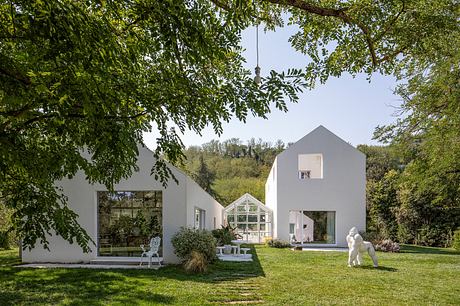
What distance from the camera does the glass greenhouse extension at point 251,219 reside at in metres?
25.4

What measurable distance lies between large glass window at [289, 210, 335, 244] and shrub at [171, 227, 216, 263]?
34.3 ft

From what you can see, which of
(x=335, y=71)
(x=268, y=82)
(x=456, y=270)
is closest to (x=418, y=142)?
(x=456, y=270)

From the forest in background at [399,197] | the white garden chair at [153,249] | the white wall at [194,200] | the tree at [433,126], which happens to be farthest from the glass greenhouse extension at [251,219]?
the white garden chair at [153,249]

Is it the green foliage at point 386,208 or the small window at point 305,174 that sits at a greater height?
the small window at point 305,174

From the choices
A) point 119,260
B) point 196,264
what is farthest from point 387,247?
point 119,260

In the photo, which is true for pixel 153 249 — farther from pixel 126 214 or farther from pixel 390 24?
pixel 390 24

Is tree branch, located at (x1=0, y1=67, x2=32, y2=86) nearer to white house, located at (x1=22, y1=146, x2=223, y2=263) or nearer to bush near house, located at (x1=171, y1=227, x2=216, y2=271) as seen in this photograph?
bush near house, located at (x1=171, y1=227, x2=216, y2=271)

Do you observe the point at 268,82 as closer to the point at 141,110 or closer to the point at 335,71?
the point at 141,110

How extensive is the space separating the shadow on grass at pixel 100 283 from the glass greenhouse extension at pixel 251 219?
39.3 ft

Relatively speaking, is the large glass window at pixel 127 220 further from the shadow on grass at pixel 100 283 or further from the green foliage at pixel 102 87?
the green foliage at pixel 102 87

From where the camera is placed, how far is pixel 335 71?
6.29 m

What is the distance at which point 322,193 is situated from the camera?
22.5 m

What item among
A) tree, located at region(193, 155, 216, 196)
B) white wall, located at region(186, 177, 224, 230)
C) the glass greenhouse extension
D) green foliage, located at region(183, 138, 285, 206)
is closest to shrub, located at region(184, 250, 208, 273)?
white wall, located at region(186, 177, 224, 230)

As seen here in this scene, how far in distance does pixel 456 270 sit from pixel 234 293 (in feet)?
27.7
